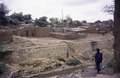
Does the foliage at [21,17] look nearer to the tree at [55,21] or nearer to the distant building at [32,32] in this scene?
the tree at [55,21]

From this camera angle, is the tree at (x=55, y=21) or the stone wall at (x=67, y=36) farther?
the tree at (x=55, y=21)

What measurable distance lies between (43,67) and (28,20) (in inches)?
1075

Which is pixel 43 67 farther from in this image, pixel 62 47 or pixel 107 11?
pixel 107 11

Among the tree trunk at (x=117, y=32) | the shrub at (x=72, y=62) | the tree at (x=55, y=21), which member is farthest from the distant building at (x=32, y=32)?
the tree at (x=55, y=21)

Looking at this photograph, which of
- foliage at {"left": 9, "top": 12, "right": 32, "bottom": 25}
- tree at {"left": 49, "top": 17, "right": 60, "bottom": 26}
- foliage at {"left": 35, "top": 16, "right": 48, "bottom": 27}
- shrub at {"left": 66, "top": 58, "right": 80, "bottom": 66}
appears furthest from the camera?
tree at {"left": 49, "top": 17, "right": 60, "bottom": 26}

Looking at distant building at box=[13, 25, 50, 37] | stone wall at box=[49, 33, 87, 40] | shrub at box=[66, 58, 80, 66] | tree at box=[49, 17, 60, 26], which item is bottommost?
shrub at box=[66, 58, 80, 66]

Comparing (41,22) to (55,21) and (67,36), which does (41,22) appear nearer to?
(55,21)

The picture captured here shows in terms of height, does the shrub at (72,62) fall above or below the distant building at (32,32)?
below

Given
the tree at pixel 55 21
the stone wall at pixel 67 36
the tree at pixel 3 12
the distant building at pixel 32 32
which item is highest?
the tree at pixel 3 12

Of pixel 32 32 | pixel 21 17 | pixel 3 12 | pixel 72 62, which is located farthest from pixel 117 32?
pixel 21 17

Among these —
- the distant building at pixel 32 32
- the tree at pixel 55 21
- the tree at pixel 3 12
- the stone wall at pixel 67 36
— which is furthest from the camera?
the tree at pixel 55 21

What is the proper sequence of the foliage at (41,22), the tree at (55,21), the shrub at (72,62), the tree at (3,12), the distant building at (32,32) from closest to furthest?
1. the shrub at (72,62)
2. the distant building at (32,32)
3. the tree at (3,12)
4. the foliage at (41,22)
5. the tree at (55,21)

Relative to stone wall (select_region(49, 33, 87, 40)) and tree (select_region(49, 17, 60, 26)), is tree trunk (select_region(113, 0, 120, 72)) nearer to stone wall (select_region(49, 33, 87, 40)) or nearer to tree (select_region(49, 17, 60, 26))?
stone wall (select_region(49, 33, 87, 40))

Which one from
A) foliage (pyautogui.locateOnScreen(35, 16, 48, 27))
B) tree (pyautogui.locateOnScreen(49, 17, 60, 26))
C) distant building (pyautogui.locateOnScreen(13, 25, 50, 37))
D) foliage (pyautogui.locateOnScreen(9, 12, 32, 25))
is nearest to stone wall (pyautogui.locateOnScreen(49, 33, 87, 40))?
distant building (pyautogui.locateOnScreen(13, 25, 50, 37))
